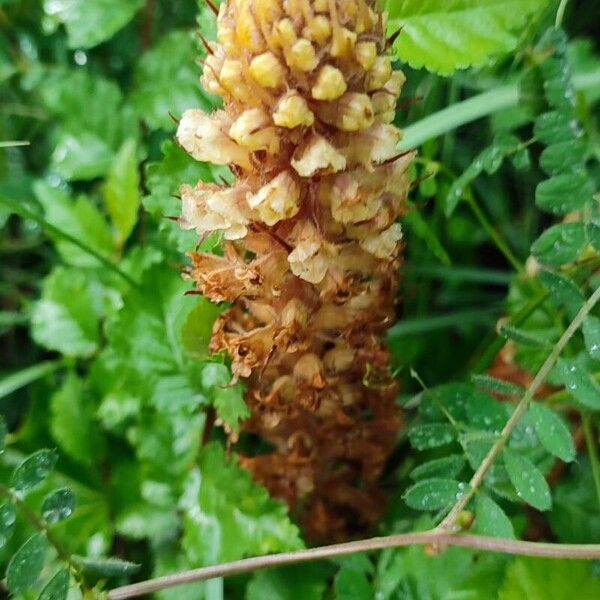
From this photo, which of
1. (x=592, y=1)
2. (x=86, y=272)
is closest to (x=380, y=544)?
(x=86, y=272)

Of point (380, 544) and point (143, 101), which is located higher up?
point (143, 101)

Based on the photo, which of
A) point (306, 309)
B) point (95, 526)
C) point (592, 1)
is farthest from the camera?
point (592, 1)

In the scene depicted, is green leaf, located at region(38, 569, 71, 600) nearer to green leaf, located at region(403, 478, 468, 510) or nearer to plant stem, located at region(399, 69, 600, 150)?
green leaf, located at region(403, 478, 468, 510)

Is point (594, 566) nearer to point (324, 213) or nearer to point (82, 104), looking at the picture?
point (324, 213)

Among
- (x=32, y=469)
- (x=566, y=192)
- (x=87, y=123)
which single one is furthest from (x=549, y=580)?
(x=87, y=123)

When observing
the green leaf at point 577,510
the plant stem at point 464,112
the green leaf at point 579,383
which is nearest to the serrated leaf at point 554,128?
the plant stem at point 464,112

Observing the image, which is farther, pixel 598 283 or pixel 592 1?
pixel 592 1

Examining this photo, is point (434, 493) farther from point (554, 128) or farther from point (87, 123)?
point (87, 123)
